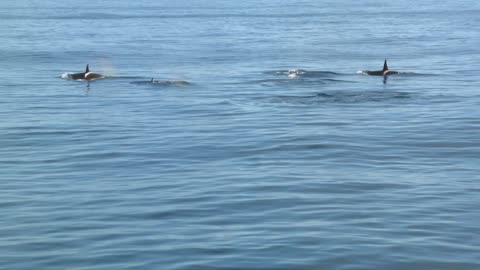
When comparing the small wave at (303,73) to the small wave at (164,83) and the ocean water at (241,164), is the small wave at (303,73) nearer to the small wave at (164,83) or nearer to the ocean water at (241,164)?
the ocean water at (241,164)

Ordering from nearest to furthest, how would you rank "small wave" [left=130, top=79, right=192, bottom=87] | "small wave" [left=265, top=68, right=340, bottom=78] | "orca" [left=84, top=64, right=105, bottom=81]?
"small wave" [left=130, top=79, right=192, bottom=87] → "small wave" [left=265, top=68, right=340, bottom=78] → "orca" [left=84, top=64, right=105, bottom=81]

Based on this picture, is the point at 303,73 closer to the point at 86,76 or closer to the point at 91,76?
the point at 91,76

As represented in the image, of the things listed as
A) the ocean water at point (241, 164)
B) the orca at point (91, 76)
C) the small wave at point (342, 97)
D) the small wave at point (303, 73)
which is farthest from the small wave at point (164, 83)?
the small wave at point (342, 97)

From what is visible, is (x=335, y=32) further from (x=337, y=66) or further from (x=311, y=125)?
(x=311, y=125)

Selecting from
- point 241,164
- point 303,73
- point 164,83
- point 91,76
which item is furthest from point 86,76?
point 241,164

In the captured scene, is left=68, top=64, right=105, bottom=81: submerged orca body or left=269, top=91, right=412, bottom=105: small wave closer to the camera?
left=269, top=91, right=412, bottom=105: small wave

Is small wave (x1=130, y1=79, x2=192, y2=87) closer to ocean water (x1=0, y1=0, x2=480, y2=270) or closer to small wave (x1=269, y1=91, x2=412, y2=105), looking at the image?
ocean water (x1=0, y1=0, x2=480, y2=270)

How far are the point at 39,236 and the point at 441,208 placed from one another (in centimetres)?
820

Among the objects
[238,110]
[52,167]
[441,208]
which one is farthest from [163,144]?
[441,208]

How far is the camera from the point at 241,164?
27.4 metres

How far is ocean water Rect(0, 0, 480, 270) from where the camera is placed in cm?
1834

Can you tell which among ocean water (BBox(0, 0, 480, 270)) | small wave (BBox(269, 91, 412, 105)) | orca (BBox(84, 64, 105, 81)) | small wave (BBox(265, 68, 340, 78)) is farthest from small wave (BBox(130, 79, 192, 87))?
small wave (BBox(269, 91, 412, 105))

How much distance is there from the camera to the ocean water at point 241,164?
1834 centimetres

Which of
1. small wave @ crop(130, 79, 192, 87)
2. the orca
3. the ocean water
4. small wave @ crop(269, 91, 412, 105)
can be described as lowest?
the ocean water
